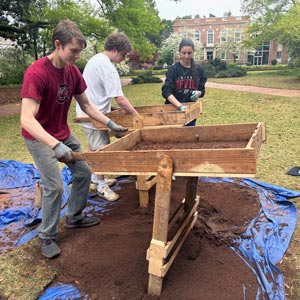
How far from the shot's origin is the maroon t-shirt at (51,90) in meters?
2.46

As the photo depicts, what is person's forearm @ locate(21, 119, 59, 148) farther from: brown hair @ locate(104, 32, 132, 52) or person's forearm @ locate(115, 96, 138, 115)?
brown hair @ locate(104, 32, 132, 52)

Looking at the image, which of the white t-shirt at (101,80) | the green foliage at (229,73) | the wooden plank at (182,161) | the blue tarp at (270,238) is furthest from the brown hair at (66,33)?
the green foliage at (229,73)

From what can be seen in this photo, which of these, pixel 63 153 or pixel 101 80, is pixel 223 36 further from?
pixel 63 153

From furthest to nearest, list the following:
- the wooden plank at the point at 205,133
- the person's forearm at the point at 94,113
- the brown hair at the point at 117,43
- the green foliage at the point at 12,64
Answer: the green foliage at the point at 12,64, the brown hair at the point at 117,43, the person's forearm at the point at 94,113, the wooden plank at the point at 205,133

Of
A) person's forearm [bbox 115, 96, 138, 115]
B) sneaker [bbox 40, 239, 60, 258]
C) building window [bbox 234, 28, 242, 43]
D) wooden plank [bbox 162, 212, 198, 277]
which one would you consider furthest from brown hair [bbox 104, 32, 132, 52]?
building window [bbox 234, 28, 242, 43]

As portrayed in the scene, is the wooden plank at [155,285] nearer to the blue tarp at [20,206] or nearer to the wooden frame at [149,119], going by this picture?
the blue tarp at [20,206]

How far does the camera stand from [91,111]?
3162mm

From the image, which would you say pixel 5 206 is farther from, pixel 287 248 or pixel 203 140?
pixel 287 248

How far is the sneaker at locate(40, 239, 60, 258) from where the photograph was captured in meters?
2.83

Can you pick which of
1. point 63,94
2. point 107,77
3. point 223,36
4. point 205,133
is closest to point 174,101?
point 107,77

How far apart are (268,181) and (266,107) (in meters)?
7.81

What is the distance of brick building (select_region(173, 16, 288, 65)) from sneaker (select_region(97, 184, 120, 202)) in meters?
49.7

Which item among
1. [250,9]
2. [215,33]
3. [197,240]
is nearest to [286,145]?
[197,240]

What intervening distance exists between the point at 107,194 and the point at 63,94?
1630 mm
